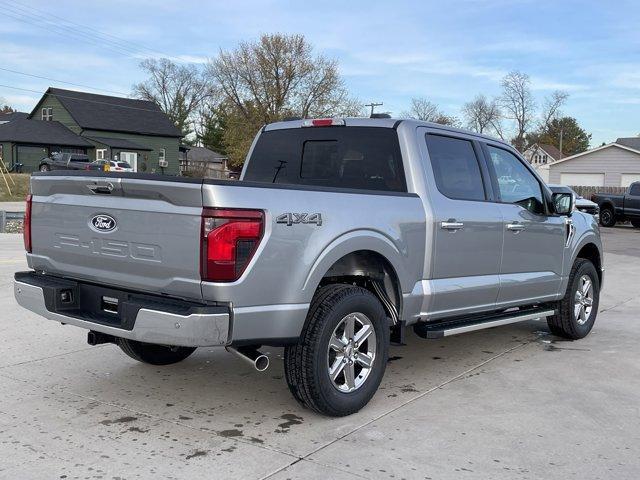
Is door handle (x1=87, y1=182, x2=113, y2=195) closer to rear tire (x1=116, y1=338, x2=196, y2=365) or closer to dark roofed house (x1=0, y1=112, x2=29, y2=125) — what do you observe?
rear tire (x1=116, y1=338, x2=196, y2=365)

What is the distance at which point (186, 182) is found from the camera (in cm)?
372

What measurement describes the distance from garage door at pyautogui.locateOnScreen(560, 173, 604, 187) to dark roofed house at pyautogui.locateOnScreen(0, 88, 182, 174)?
1229 inches

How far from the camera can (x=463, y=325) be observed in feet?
17.2

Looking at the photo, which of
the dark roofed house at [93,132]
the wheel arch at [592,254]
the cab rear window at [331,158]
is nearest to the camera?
the cab rear window at [331,158]

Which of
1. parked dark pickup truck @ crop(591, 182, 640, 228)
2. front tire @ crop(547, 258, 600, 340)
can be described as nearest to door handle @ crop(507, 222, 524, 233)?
front tire @ crop(547, 258, 600, 340)

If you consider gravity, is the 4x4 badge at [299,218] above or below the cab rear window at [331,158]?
below

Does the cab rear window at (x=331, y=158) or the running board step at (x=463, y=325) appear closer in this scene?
the running board step at (x=463, y=325)

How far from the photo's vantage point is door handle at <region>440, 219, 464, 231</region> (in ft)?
16.4

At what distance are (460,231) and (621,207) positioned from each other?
975 inches

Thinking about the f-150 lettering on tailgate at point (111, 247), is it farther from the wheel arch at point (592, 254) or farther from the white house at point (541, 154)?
the white house at point (541, 154)

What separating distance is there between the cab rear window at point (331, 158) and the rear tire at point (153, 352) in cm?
160

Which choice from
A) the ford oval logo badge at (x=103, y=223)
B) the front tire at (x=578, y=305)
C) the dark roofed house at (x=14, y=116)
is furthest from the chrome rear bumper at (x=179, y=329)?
the dark roofed house at (x=14, y=116)

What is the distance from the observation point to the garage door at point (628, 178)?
43266 mm

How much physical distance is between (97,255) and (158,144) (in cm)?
5534
